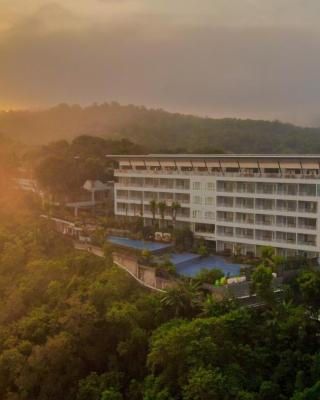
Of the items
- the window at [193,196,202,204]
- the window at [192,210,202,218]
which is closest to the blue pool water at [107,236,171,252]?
the window at [192,210,202,218]

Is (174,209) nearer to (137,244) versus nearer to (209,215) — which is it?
(209,215)

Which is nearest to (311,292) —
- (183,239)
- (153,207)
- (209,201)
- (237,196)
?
(237,196)

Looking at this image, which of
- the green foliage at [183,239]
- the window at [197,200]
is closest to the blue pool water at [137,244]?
the green foliage at [183,239]

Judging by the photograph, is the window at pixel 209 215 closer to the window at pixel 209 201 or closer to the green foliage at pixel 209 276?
the window at pixel 209 201

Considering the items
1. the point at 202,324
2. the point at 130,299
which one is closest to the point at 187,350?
the point at 202,324

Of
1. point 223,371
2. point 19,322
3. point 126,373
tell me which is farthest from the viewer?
point 19,322

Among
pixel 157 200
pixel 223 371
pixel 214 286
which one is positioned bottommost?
pixel 223 371

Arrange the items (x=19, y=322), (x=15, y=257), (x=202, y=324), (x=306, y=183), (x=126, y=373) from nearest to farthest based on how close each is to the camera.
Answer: (x=202, y=324), (x=126, y=373), (x=19, y=322), (x=306, y=183), (x=15, y=257)

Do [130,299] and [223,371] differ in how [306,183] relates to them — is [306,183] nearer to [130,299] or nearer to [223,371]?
[130,299]
